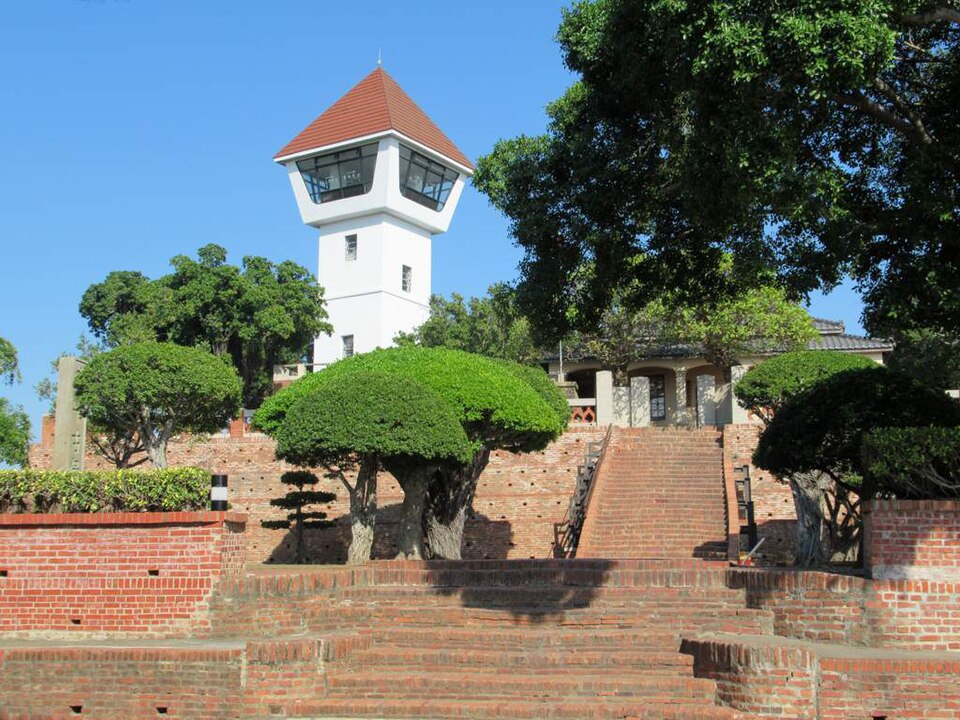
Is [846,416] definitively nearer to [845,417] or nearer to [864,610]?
[845,417]

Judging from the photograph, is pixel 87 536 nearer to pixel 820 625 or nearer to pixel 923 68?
pixel 820 625

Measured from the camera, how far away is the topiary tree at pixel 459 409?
54.3 ft

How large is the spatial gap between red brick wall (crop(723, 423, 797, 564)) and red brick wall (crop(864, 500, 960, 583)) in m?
10.7

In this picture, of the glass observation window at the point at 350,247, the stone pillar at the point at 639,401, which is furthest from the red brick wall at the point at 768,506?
the glass observation window at the point at 350,247

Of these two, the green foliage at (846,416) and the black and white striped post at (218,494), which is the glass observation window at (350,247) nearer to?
the green foliage at (846,416)

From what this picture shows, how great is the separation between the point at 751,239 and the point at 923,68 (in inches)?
104

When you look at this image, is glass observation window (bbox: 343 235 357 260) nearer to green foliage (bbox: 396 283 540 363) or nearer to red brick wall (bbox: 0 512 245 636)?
green foliage (bbox: 396 283 540 363)

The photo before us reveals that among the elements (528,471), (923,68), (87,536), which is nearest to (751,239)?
(923,68)

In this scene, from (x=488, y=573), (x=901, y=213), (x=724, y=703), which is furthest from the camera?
(x=488, y=573)

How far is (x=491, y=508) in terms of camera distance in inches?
965

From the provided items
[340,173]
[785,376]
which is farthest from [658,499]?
[340,173]

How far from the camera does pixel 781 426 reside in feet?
45.5

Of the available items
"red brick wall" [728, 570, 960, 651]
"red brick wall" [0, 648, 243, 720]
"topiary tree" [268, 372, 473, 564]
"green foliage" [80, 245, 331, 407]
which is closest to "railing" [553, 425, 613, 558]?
"topiary tree" [268, 372, 473, 564]

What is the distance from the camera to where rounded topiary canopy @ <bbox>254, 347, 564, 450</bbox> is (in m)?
16.5
